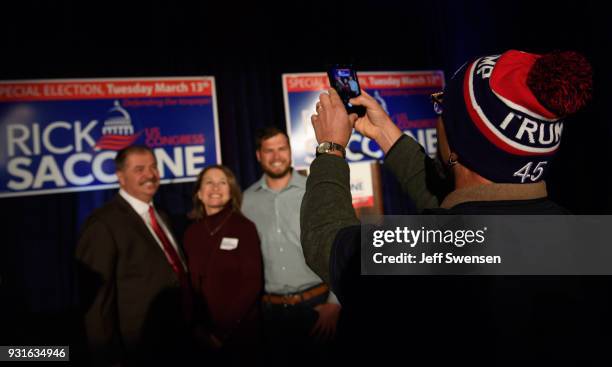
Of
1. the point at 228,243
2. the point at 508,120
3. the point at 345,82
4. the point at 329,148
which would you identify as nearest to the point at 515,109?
the point at 508,120

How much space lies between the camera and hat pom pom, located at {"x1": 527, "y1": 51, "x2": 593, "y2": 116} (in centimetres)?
57

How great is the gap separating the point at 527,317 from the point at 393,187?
3.85 meters

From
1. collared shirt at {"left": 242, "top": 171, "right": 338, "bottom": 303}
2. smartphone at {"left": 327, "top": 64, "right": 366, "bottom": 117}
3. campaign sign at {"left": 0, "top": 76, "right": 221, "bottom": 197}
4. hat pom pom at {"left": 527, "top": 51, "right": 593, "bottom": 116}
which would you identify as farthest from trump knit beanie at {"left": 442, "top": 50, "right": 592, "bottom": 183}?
campaign sign at {"left": 0, "top": 76, "right": 221, "bottom": 197}

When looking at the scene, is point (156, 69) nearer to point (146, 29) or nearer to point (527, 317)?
point (146, 29)

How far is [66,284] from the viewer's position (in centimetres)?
339

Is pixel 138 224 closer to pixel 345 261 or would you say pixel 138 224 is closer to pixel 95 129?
pixel 345 261

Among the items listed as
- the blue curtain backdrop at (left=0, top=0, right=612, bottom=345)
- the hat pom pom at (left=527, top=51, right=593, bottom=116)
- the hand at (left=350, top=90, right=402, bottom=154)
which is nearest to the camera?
the hat pom pom at (left=527, top=51, right=593, bottom=116)

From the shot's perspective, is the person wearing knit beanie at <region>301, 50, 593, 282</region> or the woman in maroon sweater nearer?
the person wearing knit beanie at <region>301, 50, 593, 282</region>

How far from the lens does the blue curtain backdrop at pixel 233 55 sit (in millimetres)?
2598

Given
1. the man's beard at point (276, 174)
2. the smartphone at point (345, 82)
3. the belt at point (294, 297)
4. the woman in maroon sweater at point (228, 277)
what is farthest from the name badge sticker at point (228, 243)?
the smartphone at point (345, 82)

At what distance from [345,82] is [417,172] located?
0.38 meters

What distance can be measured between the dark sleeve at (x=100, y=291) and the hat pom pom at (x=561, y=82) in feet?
6.48

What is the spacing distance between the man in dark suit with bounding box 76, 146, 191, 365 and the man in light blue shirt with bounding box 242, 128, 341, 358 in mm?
548

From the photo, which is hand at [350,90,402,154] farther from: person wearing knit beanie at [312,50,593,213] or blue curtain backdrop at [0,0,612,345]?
blue curtain backdrop at [0,0,612,345]
